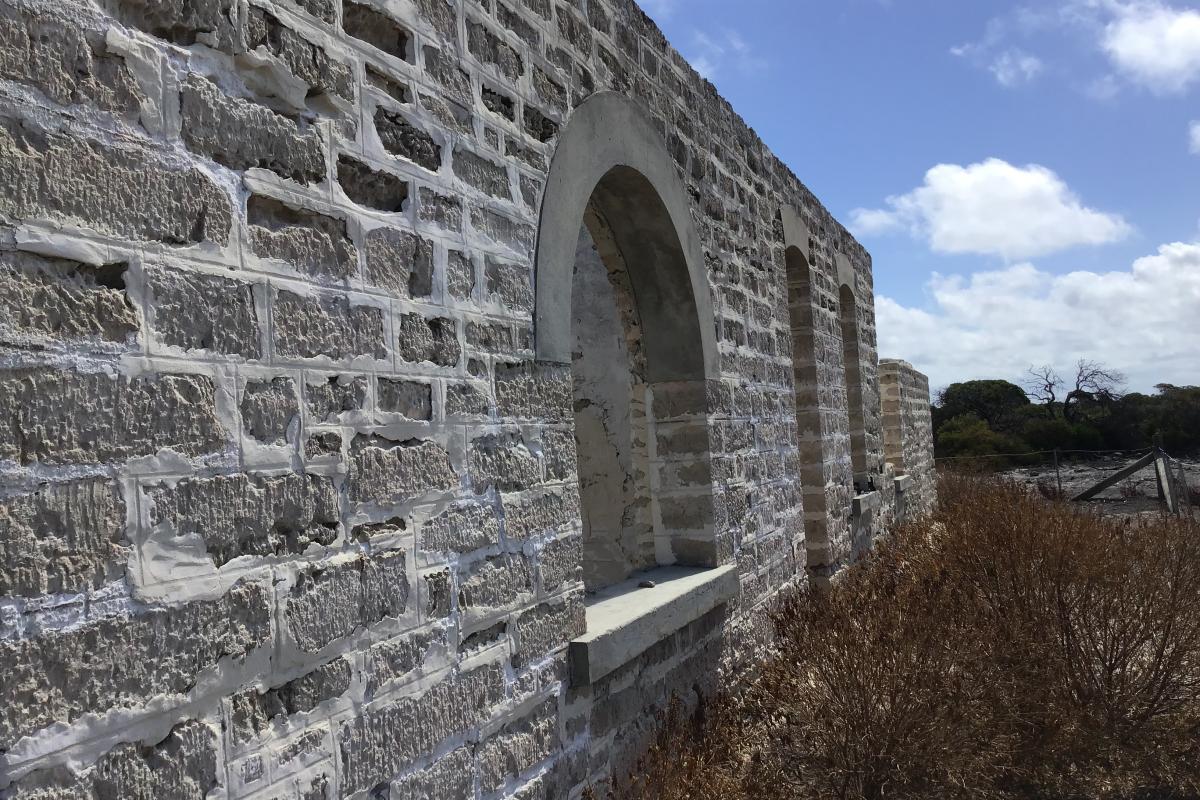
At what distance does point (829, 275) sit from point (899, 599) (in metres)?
3.57

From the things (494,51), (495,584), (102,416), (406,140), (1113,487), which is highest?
(494,51)

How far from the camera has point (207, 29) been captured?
1.62 metres

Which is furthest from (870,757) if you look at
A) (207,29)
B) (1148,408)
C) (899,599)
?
(1148,408)

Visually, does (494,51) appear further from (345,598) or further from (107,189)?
(345,598)

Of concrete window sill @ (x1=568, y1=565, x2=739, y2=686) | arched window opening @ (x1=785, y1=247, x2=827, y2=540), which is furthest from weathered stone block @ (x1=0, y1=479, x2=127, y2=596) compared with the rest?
arched window opening @ (x1=785, y1=247, x2=827, y2=540)

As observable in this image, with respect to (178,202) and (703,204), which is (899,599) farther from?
(178,202)

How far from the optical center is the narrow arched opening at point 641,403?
12.9 ft

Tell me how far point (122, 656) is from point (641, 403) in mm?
2935

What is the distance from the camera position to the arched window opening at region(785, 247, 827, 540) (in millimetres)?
6062

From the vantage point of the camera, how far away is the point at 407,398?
2.08m

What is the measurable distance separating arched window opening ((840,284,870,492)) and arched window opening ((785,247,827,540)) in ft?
5.57

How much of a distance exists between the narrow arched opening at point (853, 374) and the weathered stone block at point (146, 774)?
23.6ft

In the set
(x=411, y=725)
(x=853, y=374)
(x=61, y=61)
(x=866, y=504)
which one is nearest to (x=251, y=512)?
(x=411, y=725)

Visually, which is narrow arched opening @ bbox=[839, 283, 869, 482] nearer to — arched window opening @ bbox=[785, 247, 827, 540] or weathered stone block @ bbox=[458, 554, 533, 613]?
arched window opening @ bbox=[785, 247, 827, 540]
